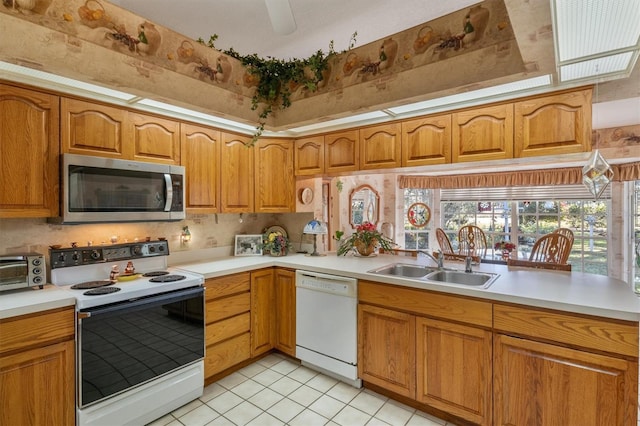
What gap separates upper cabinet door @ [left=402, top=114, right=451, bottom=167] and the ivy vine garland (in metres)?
0.82

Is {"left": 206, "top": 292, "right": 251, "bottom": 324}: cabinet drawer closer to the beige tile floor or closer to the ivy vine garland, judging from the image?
the beige tile floor

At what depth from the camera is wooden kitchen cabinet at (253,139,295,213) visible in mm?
3129

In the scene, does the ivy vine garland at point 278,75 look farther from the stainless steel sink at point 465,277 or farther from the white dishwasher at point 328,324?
the stainless steel sink at point 465,277

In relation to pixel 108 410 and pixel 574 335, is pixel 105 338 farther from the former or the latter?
pixel 574 335

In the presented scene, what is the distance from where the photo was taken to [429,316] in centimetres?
206

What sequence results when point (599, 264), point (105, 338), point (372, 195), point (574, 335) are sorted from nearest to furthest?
point (574, 335) < point (105, 338) < point (599, 264) < point (372, 195)

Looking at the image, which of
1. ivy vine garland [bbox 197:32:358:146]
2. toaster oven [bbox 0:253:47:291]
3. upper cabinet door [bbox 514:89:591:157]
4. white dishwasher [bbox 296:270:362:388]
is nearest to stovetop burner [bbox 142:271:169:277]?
toaster oven [bbox 0:253:47:291]

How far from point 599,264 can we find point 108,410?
22.2 ft

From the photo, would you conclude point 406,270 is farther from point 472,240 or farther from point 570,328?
point 472,240

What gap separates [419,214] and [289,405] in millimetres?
4768

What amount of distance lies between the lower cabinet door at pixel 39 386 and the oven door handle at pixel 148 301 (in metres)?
0.19

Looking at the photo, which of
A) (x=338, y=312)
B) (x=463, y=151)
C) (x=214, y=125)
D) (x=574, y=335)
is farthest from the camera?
(x=214, y=125)

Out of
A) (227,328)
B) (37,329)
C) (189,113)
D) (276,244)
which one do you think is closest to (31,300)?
(37,329)

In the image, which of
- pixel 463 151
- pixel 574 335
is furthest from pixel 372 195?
pixel 574 335
